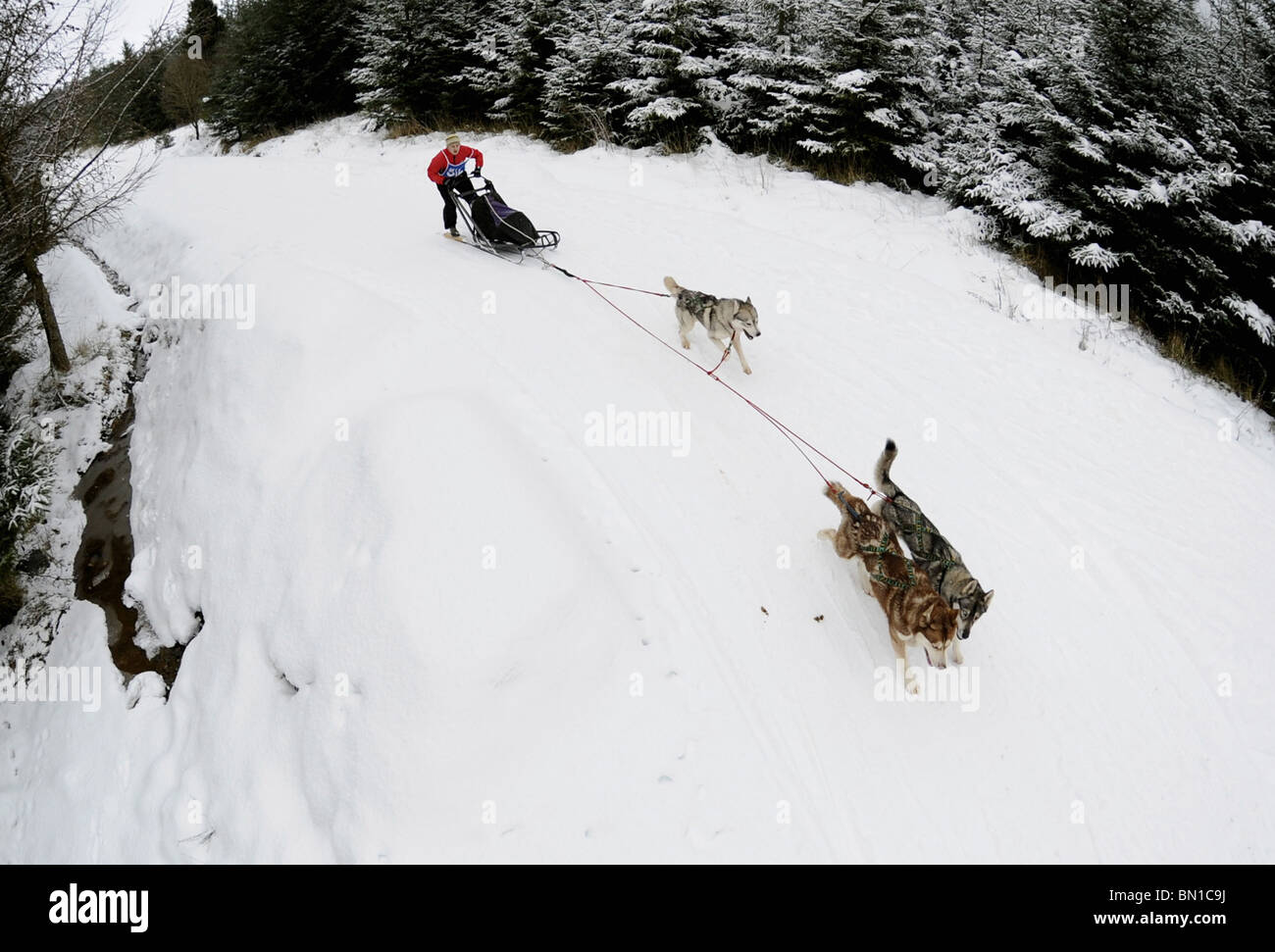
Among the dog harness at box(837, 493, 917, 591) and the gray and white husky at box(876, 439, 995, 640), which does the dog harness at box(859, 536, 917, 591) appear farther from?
the gray and white husky at box(876, 439, 995, 640)

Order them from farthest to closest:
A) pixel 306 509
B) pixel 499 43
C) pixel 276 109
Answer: pixel 276 109 < pixel 499 43 < pixel 306 509

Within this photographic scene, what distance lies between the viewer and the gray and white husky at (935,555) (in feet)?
13.1

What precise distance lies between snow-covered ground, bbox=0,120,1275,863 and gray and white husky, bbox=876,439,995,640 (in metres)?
0.62

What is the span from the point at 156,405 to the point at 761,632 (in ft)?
23.0

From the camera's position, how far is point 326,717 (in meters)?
4.09

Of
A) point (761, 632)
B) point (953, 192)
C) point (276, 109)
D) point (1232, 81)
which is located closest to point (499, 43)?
point (276, 109)

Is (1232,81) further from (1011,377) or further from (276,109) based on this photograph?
(276,109)

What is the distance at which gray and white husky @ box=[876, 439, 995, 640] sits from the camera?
13.1 ft

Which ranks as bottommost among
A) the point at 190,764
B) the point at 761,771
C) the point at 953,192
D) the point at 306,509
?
the point at 190,764
